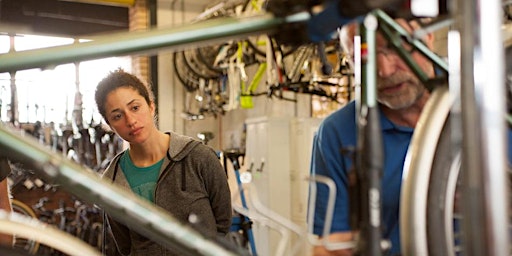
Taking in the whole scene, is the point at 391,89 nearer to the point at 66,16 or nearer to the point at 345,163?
the point at 345,163

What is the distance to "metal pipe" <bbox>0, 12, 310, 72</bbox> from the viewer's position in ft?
3.34

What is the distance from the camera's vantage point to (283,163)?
17.6 ft

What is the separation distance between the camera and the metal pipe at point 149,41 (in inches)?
40.0

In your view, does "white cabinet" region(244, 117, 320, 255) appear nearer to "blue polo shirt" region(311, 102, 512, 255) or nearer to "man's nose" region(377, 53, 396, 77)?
"blue polo shirt" region(311, 102, 512, 255)

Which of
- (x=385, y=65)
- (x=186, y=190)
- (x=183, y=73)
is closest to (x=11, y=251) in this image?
(x=385, y=65)

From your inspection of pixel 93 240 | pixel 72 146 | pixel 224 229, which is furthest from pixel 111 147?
pixel 224 229

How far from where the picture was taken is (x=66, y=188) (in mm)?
1053

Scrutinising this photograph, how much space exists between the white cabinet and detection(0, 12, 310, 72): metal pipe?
162 inches

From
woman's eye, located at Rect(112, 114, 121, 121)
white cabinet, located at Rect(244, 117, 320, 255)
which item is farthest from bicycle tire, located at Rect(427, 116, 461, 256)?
white cabinet, located at Rect(244, 117, 320, 255)

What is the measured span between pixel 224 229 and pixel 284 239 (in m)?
0.89

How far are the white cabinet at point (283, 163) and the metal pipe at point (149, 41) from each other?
13.5ft

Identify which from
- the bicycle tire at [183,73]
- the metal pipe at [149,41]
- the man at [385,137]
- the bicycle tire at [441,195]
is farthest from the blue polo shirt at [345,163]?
the bicycle tire at [183,73]

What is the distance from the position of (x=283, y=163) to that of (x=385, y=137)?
3.89m

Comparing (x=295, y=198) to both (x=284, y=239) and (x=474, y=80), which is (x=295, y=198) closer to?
(x=284, y=239)
